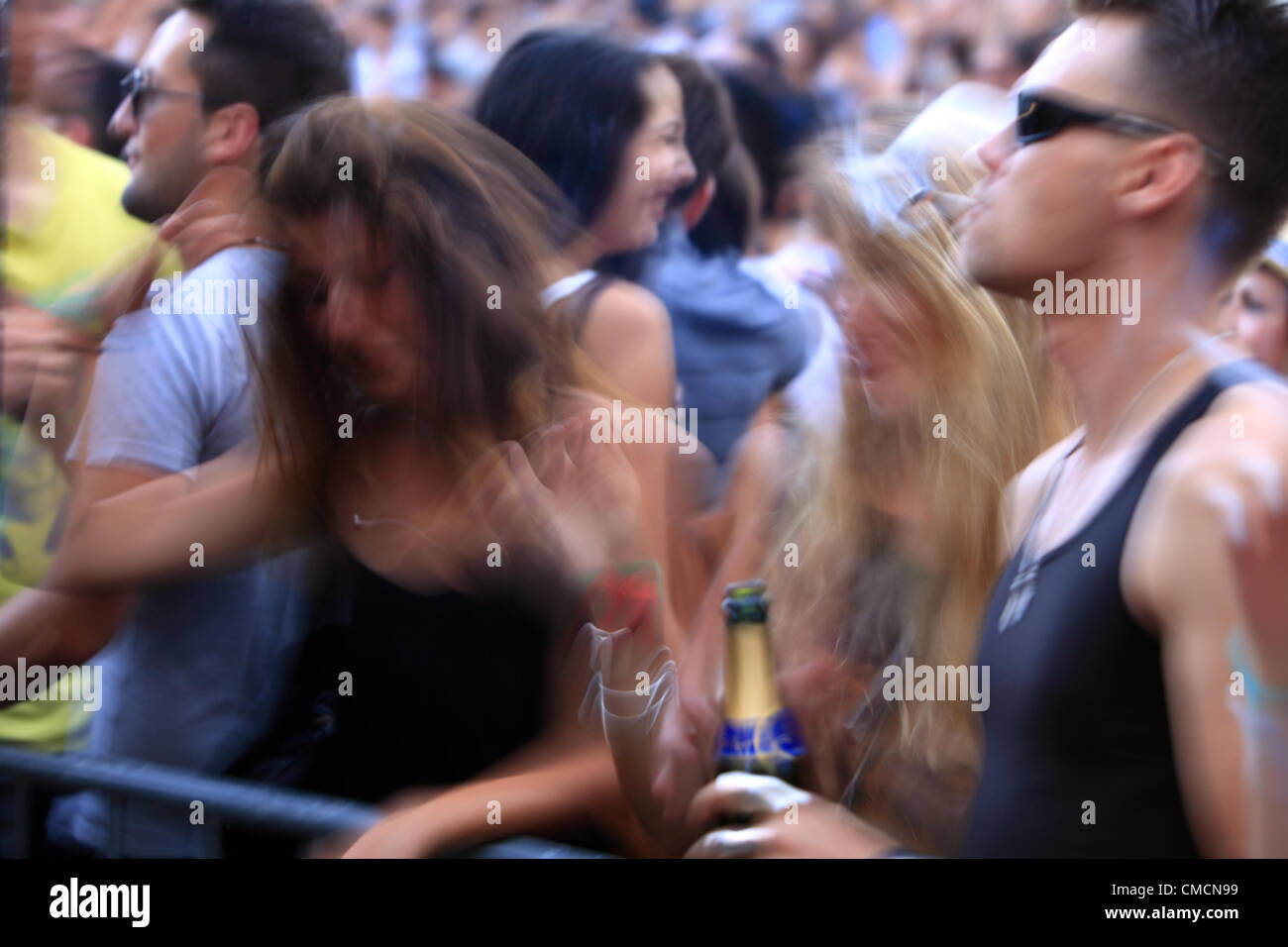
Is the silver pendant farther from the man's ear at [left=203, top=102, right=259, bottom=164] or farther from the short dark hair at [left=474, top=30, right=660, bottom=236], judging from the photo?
the man's ear at [left=203, top=102, right=259, bottom=164]

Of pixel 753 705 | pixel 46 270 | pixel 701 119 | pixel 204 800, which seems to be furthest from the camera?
pixel 701 119

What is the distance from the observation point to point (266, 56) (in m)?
2.53

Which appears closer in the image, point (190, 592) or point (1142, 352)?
point (1142, 352)

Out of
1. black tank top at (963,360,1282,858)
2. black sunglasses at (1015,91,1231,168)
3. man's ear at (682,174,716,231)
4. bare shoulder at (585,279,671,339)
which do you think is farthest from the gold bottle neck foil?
man's ear at (682,174,716,231)

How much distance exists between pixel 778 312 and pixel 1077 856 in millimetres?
1841

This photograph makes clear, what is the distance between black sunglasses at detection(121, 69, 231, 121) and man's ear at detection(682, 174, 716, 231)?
1.08 m

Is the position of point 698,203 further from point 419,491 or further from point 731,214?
point 419,491

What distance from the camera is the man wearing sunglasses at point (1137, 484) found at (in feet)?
4.05

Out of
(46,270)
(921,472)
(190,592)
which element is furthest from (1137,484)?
(46,270)

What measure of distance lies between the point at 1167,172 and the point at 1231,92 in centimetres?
13

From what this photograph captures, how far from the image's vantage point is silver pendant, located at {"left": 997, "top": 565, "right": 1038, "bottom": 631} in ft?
4.83

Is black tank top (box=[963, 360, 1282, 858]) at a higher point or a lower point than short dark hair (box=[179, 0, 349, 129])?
lower

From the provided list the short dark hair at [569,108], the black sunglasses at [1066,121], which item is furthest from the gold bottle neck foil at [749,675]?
the short dark hair at [569,108]

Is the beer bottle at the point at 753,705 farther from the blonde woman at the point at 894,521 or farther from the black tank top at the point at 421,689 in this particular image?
the black tank top at the point at 421,689
